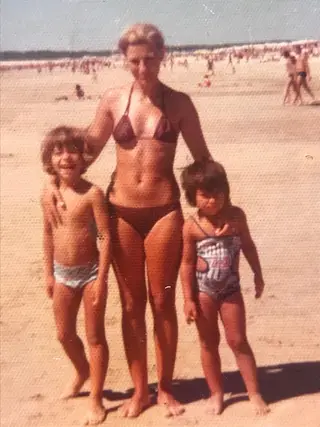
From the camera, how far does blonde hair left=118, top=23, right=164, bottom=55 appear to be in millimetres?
2824

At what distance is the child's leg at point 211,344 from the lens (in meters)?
3.05

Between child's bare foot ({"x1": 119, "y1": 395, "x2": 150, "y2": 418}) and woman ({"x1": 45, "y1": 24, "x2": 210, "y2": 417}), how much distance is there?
14.7 inches

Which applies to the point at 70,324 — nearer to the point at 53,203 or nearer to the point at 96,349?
the point at 96,349

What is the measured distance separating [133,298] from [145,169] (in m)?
0.59

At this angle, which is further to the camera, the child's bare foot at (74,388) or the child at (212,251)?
the child's bare foot at (74,388)

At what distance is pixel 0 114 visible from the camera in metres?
16.5

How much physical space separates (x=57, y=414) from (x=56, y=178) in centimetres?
113

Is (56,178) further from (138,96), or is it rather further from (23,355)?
(23,355)

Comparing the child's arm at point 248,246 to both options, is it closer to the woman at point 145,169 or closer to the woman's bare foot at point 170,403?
the woman at point 145,169

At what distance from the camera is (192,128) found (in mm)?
2982

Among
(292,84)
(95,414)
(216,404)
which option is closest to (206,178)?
(216,404)

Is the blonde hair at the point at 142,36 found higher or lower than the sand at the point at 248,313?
higher

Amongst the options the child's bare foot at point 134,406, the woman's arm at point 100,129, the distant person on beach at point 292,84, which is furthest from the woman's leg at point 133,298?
the distant person on beach at point 292,84

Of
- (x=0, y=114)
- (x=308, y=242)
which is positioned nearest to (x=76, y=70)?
(x=0, y=114)
